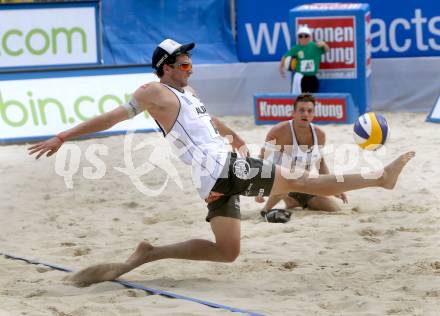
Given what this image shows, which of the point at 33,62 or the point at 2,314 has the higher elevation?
the point at 33,62

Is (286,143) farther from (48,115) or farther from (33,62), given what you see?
(33,62)

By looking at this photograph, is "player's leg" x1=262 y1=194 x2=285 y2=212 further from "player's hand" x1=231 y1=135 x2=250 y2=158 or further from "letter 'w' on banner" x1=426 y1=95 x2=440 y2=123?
"letter 'w' on banner" x1=426 y1=95 x2=440 y2=123

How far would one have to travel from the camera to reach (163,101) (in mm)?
5473

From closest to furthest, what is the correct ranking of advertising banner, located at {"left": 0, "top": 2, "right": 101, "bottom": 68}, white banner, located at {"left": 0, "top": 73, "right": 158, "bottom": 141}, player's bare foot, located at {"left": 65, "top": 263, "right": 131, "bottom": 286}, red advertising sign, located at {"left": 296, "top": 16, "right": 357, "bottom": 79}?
player's bare foot, located at {"left": 65, "top": 263, "right": 131, "bottom": 286} < white banner, located at {"left": 0, "top": 73, "right": 158, "bottom": 141} < advertising banner, located at {"left": 0, "top": 2, "right": 101, "bottom": 68} < red advertising sign, located at {"left": 296, "top": 16, "right": 357, "bottom": 79}

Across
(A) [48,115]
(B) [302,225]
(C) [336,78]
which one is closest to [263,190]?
(B) [302,225]

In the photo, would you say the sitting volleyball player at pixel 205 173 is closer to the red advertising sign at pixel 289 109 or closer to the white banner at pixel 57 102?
the white banner at pixel 57 102

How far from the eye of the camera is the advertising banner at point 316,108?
1164 centimetres

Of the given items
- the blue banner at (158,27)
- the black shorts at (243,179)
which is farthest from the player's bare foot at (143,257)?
the blue banner at (158,27)

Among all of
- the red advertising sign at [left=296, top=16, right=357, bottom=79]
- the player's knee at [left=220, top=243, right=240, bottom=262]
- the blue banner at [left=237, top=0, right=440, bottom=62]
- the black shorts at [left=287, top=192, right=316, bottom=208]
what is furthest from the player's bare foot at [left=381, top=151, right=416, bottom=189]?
the blue banner at [left=237, top=0, right=440, bottom=62]

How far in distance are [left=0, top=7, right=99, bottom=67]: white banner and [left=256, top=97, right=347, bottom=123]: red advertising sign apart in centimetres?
221

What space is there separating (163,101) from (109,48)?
7243 millimetres

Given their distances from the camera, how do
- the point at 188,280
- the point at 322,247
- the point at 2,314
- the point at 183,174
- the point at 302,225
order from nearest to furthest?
1. the point at 2,314
2. the point at 188,280
3. the point at 322,247
4. the point at 302,225
5. the point at 183,174

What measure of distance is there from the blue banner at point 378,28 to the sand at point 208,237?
8.35 ft

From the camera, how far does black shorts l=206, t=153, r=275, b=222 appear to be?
17.9ft
